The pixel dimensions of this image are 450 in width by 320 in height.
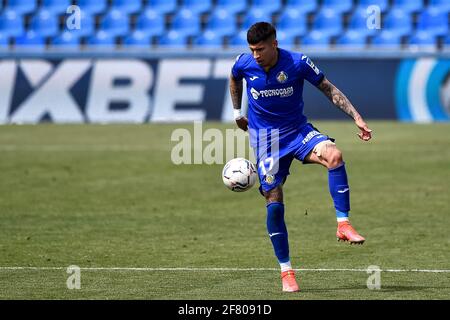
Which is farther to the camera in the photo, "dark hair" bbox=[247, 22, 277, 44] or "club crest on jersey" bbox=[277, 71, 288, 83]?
"club crest on jersey" bbox=[277, 71, 288, 83]

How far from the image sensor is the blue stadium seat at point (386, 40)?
28.2 m

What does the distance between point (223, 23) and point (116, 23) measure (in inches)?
118

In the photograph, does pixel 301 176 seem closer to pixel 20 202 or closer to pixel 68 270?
pixel 20 202

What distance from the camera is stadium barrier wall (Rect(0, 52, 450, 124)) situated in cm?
2517

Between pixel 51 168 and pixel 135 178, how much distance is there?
6.35 ft

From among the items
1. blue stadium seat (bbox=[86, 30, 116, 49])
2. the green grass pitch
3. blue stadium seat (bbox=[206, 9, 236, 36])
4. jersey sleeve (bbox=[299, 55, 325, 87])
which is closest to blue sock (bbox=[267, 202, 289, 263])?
the green grass pitch

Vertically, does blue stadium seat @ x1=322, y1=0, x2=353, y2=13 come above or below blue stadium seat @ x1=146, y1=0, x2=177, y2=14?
below

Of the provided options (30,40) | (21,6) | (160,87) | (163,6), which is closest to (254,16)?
(163,6)

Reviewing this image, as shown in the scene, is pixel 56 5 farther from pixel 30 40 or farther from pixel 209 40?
pixel 209 40

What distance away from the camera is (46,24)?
28.9 m

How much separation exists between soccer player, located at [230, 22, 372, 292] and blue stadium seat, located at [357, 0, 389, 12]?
19.0 metres

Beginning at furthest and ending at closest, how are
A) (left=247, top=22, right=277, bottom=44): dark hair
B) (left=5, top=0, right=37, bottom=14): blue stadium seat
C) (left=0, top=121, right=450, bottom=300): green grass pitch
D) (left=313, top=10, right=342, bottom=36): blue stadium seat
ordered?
(left=5, top=0, right=37, bottom=14): blue stadium seat, (left=313, top=10, right=342, bottom=36): blue stadium seat, (left=0, top=121, right=450, bottom=300): green grass pitch, (left=247, top=22, right=277, bottom=44): dark hair

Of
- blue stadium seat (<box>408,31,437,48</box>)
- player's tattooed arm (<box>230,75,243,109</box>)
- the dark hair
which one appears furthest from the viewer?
blue stadium seat (<box>408,31,437,48</box>)

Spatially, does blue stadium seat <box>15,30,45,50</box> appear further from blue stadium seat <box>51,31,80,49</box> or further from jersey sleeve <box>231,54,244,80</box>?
jersey sleeve <box>231,54,244,80</box>
